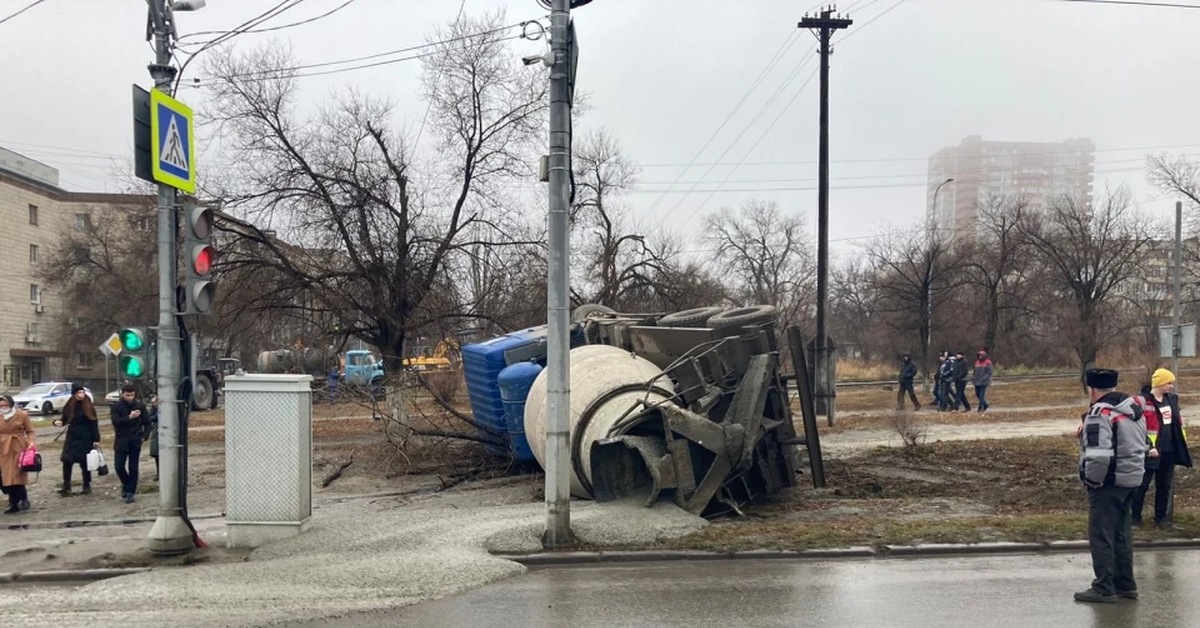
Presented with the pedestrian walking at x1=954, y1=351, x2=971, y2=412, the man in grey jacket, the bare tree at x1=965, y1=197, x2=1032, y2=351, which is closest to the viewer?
the man in grey jacket

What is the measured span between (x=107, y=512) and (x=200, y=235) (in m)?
5.99

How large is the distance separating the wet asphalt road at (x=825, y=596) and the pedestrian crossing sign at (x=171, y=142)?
4828 millimetres

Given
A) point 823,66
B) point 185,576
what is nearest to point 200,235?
point 185,576

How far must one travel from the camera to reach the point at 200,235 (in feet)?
29.3

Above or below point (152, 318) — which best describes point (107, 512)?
below

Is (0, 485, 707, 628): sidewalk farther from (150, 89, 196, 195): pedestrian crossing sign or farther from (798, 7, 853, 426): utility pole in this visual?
(798, 7, 853, 426): utility pole

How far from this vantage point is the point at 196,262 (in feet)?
A: 28.9

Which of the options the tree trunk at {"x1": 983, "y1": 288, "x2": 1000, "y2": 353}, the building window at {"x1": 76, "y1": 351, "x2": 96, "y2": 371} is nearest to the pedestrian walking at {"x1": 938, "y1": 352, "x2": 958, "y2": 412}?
the tree trunk at {"x1": 983, "y1": 288, "x2": 1000, "y2": 353}

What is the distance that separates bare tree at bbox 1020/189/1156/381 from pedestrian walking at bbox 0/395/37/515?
36472mm

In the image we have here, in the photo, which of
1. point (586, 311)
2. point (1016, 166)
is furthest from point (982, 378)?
point (1016, 166)

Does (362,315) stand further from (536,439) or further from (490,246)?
(536,439)

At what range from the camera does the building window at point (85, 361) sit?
5775 centimetres

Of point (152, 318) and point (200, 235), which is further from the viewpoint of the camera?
point (152, 318)

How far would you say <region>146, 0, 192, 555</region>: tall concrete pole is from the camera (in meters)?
8.76
